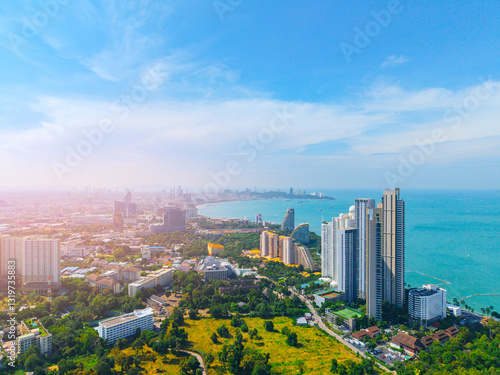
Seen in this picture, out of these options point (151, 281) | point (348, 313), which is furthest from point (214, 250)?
point (348, 313)

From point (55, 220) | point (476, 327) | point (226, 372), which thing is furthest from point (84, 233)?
point (476, 327)

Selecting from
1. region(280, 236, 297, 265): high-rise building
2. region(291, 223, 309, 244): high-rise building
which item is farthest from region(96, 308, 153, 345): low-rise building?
region(291, 223, 309, 244): high-rise building


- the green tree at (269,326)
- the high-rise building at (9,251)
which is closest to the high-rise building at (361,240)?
the green tree at (269,326)

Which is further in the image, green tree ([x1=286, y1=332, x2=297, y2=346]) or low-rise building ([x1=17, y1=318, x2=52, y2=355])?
green tree ([x1=286, y1=332, x2=297, y2=346])

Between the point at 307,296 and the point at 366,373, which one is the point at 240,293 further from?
the point at 366,373

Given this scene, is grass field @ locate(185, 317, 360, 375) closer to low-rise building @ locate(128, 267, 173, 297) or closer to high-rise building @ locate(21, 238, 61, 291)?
low-rise building @ locate(128, 267, 173, 297)

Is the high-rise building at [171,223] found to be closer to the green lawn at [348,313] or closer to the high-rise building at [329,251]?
the high-rise building at [329,251]
